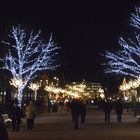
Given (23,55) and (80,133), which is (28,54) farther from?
(80,133)

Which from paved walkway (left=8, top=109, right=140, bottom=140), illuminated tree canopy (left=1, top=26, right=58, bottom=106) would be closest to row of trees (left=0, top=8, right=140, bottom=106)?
illuminated tree canopy (left=1, top=26, right=58, bottom=106)

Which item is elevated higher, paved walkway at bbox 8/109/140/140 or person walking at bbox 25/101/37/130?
person walking at bbox 25/101/37/130

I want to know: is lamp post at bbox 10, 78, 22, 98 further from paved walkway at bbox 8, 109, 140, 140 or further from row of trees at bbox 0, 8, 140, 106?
paved walkway at bbox 8, 109, 140, 140

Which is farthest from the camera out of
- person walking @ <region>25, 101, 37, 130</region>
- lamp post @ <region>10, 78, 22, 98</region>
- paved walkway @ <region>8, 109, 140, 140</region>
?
lamp post @ <region>10, 78, 22, 98</region>

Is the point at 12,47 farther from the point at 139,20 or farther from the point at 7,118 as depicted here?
the point at 7,118

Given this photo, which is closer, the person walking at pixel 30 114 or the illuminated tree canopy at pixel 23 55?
the person walking at pixel 30 114

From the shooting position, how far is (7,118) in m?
40.9

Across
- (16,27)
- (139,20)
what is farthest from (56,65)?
(139,20)

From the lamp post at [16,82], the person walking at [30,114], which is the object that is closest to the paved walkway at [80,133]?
the person walking at [30,114]

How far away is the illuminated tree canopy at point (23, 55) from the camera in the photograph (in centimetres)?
7138

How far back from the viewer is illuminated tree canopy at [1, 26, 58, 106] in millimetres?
71375

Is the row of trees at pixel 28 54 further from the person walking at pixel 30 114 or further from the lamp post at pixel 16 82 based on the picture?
the person walking at pixel 30 114

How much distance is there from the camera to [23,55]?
74.1m

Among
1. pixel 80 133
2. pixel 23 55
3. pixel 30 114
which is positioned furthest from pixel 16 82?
pixel 80 133
